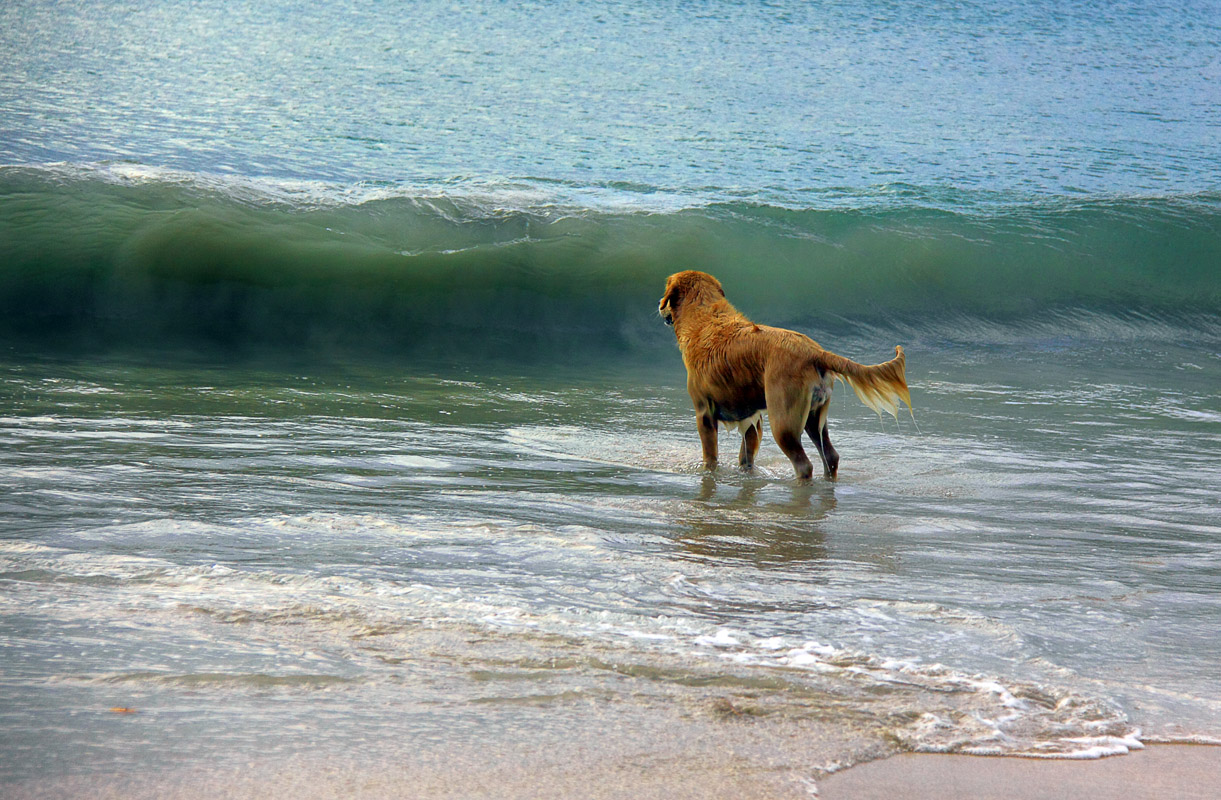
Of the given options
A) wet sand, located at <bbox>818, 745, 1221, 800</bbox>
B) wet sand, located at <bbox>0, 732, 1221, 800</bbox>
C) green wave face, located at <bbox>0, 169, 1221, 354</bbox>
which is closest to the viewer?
wet sand, located at <bbox>0, 732, 1221, 800</bbox>

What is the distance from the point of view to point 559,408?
788 centimetres

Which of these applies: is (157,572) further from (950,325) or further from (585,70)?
(585,70)

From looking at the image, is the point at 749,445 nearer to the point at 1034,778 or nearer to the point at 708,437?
the point at 708,437

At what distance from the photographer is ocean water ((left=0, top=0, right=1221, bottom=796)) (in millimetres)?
2395

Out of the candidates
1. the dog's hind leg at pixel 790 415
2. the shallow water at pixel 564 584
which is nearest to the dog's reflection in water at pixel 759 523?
the shallow water at pixel 564 584

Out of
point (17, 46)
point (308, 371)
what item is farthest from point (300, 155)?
point (308, 371)

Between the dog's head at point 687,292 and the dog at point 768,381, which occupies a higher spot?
the dog's head at point 687,292

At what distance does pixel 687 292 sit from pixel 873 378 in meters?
1.39

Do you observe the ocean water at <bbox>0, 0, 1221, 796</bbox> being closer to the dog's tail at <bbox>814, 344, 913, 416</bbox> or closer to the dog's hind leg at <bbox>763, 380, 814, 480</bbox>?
the dog's hind leg at <bbox>763, 380, 814, 480</bbox>

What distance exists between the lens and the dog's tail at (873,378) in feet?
17.9

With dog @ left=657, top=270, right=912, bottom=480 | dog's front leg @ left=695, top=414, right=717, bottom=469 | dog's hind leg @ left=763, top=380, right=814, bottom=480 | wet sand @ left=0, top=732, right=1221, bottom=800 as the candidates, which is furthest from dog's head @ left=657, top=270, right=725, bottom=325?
wet sand @ left=0, top=732, right=1221, bottom=800

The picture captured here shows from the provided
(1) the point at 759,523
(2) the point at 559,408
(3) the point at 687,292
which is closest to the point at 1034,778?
(1) the point at 759,523

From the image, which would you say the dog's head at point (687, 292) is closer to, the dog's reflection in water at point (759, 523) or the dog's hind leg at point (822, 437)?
the dog's hind leg at point (822, 437)

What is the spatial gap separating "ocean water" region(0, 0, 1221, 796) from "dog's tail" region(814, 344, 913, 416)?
47 cm
